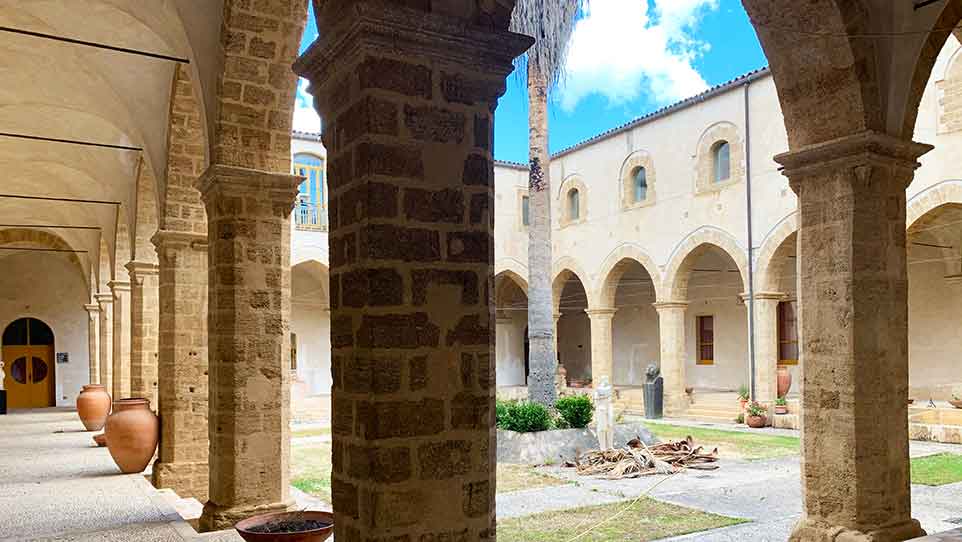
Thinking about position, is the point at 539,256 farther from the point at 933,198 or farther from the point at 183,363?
the point at 183,363

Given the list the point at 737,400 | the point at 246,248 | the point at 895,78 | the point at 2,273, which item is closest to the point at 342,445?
the point at 246,248

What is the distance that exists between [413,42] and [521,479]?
27.6 feet

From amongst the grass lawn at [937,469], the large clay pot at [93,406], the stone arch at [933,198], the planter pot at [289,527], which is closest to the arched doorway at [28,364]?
Result: the large clay pot at [93,406]

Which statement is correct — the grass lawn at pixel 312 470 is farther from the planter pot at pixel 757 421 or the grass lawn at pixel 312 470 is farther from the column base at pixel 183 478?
the planter pot at pixel 757 421

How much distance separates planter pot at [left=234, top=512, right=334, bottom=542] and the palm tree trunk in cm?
899

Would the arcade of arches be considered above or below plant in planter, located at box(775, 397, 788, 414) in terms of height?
above

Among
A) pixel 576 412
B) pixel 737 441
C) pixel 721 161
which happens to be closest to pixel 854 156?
pixel 576 412

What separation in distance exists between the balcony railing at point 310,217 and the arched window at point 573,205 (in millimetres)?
6848

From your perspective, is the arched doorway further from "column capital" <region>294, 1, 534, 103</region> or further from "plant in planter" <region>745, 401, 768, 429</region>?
"column capital" <region>294, 1, 534, 103</region>

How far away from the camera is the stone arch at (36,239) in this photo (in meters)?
20.5

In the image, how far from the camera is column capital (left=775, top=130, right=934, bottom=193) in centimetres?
519

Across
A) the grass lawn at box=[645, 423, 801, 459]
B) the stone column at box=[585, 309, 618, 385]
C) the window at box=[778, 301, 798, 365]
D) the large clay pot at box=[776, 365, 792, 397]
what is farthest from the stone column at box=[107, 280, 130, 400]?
the window at box=[778, 301, 798, 365]

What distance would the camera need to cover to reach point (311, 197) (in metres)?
21.5

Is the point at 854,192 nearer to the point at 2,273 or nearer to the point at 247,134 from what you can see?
the point at 247,134
